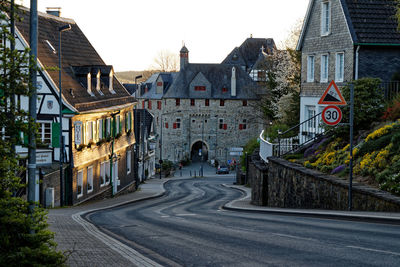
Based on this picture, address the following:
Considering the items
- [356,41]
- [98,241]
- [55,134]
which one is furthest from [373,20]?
[98,241]

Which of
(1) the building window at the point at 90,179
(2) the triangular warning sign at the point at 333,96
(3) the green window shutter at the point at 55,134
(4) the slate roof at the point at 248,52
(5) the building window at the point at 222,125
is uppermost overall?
(4) the slate roof at the point at 248,52

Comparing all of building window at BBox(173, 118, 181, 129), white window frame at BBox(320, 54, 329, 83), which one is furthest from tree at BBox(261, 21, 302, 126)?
building window at BBox(173, 118, 181, 129)

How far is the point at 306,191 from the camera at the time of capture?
21.4 metres

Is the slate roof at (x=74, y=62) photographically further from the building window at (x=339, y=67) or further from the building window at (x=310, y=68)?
the building window at (x=339, y=67)

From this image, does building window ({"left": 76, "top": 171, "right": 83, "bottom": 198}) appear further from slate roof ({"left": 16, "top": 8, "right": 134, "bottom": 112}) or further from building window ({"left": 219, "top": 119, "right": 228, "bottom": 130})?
building window ({"left": 219, "top": 119, "right": 228, "bottom": 130})

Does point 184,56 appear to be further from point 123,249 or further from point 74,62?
point 123,249

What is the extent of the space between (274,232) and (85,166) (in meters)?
20.7

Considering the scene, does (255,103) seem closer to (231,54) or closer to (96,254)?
(231,54)

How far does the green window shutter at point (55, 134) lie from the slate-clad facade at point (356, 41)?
1414 centimetres

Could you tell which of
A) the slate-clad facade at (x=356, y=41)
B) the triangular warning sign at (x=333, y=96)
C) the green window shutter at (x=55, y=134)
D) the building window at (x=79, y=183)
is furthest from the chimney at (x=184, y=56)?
the triangular warning sign at (x=333, y=96)

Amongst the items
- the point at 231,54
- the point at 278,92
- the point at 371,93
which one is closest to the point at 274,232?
the point at 371,93

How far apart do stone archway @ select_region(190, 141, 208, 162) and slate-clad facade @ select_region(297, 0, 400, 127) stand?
70798 millimetres

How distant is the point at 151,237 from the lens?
15523mm

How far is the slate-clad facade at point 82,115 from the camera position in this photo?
31.2m
